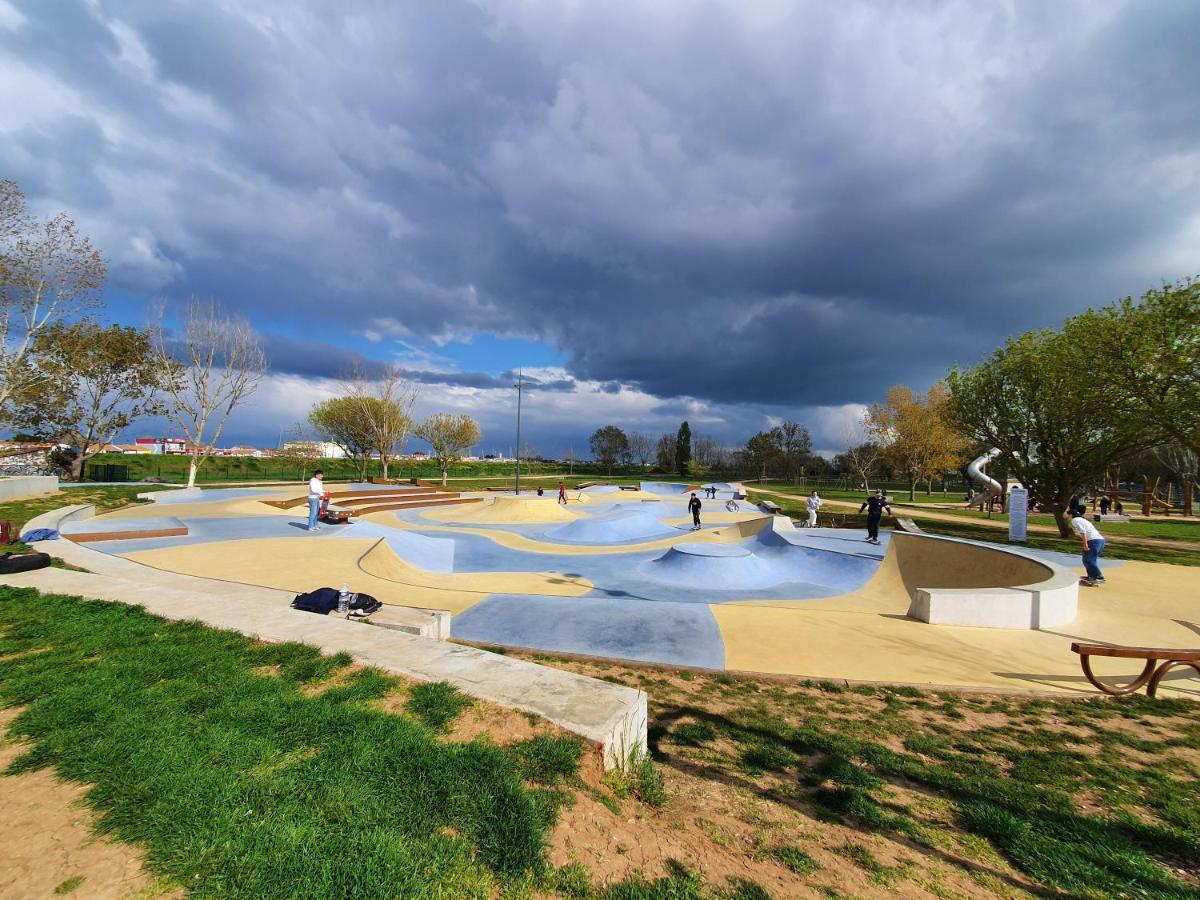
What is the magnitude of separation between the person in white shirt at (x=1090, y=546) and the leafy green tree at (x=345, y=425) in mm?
46282

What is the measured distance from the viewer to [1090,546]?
1066cm

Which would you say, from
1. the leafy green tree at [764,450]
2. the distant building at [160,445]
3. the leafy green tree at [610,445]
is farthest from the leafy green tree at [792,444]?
the distant building at [160,445]

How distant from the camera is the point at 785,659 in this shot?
268 inches

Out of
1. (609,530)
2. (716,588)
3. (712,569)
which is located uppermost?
(712,569)

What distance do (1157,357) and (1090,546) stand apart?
10.9 meters

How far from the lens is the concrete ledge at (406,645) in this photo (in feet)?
12.1

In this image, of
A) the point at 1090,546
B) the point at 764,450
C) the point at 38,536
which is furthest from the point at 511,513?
the point at 764,450

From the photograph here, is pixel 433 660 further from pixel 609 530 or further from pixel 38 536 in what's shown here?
pixel 609 530

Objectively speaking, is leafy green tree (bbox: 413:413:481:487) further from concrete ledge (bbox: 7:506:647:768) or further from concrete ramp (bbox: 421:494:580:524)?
concrete ledge (bbox: 7:506:647:768)

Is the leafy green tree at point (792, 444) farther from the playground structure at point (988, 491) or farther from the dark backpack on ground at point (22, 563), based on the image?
the dark backpack on ground at point (22, 563)

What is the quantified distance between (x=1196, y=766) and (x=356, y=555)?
1421cm

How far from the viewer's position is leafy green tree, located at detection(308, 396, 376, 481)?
1754 inches

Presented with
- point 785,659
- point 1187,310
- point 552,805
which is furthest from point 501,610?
point 1187,310

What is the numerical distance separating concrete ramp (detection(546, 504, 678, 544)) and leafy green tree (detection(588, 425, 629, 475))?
306 feet
